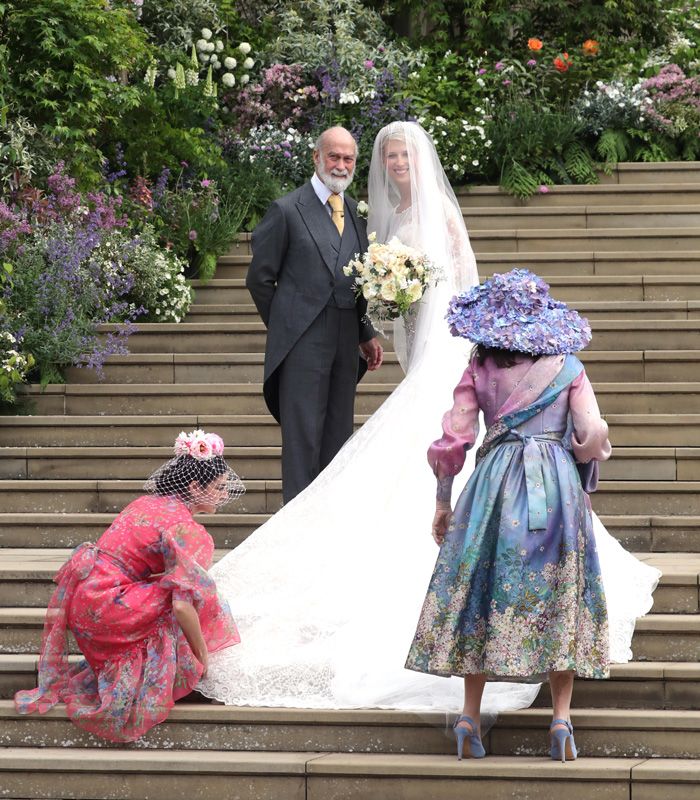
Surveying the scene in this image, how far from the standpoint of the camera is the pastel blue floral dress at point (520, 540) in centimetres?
498

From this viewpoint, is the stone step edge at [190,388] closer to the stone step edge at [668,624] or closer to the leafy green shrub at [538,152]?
the stone step edge at [668,624]

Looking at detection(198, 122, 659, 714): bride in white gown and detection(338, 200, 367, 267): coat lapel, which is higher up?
detection(338, 200, 367, 267): coat lapel

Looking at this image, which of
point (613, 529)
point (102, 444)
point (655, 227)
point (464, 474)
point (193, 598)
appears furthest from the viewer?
point (655, 227)

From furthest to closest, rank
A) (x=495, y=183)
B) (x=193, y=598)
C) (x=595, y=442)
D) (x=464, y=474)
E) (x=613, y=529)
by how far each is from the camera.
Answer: (x=495, y=183) < (x=613, y=529) < (x=464, y=474) < (x=193, y=598) < (x=595, y=442)

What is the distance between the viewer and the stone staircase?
536 cm

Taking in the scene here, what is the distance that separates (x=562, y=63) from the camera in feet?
43.6

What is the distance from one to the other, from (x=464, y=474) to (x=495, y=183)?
5.95 metres

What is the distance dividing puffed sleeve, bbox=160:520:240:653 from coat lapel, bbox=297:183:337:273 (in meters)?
1.77

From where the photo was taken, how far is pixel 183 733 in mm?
5562

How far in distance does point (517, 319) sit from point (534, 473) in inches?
20.0

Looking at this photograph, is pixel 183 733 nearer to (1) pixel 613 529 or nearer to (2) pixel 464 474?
(2) pixel 464 474

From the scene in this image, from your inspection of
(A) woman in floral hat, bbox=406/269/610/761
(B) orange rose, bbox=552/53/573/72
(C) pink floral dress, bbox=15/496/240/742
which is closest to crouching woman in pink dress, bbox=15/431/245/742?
(C) pink floral dress, bbox=15/496/240/742

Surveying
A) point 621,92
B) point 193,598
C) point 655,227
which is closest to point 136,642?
point 193,598

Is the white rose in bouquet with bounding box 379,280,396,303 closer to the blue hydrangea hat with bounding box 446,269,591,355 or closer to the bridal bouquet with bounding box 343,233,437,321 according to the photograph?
the bridal bouquet with bounding box 343,233,437,321
